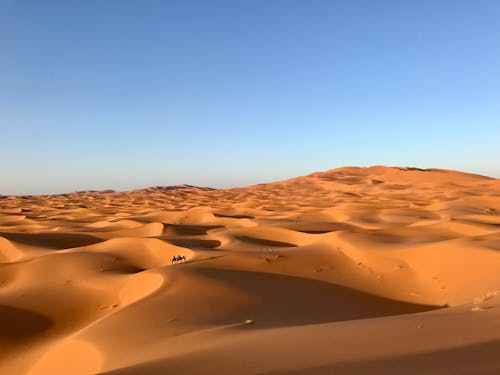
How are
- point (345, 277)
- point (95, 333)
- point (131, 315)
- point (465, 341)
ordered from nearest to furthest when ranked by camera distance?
point (465, 341), point (95, 333), point (131, 315), point (345, 277)

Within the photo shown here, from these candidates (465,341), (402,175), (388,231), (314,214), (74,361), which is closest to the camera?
(465,341)

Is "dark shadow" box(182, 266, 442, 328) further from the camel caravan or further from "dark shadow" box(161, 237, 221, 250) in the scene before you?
"dark shadow" box(161, 237, 221, 250)

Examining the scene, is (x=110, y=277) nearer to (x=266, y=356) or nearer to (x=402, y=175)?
(x=266, y=356)

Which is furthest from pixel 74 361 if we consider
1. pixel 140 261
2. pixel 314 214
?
pixel 314 214

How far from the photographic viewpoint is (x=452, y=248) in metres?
6.53

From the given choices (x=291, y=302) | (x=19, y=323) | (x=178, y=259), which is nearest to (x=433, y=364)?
(x=291, y=302)

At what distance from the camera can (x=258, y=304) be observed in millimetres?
5027

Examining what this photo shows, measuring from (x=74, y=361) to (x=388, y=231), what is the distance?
6895mm

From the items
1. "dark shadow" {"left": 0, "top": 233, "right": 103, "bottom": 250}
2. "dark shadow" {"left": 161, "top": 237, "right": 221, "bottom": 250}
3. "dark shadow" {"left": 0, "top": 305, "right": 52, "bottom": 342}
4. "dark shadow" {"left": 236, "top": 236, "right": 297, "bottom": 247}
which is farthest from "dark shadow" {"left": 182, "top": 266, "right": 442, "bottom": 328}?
"dark shadow" {"left": 0, "top": 233, "right": 103, "bottom": 250}

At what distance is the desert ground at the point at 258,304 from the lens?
2580mm

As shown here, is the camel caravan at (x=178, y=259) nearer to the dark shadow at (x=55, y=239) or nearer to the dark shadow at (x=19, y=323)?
the dark shadow at (x=19, y=323)

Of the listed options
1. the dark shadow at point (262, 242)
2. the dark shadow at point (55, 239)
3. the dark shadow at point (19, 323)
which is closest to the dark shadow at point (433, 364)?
the dark shadow at point (19, 323)

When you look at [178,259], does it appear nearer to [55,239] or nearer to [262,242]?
[262,242]

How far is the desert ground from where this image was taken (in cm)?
258
